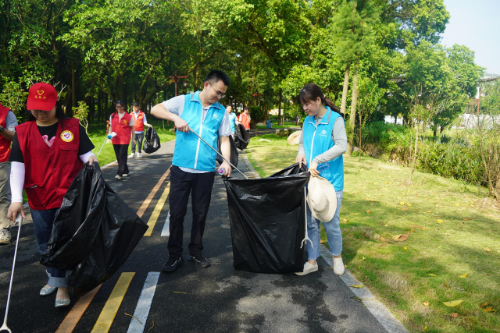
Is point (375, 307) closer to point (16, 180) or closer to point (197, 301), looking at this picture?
point (197, 301)

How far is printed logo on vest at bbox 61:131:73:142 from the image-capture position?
3260 millimetres

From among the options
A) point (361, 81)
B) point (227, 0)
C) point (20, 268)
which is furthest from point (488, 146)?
point (227, 0)

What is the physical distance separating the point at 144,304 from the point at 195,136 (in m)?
1.68

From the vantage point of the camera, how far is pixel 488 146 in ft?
26.9

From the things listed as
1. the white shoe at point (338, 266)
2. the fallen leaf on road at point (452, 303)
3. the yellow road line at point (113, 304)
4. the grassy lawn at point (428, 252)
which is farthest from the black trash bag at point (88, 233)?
the fallen leaf on road at point (452, 303)

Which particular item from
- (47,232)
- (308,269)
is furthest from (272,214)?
(47,232)

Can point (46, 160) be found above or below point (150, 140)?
above

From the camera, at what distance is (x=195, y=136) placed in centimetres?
401

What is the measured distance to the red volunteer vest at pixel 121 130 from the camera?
9.63 m

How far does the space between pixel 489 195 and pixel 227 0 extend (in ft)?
66.6

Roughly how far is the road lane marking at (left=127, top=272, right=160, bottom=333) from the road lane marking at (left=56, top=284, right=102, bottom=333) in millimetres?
438

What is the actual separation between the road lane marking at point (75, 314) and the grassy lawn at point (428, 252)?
2.67 m

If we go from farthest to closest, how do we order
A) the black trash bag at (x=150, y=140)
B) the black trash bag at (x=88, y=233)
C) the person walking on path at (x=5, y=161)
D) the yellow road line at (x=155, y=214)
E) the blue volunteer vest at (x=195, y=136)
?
1. the black trash bag at (x=150, y=140)
2. the yellow road line at (x=155, y=214)
3. the person walking on path at (x=5, y=161)
4. the blue volunteer vest at (x=195, y=136)
5. the black trash bag at (x=88, y=233)

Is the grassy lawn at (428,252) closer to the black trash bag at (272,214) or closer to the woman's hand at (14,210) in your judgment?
the black trash bag at (272,214)
